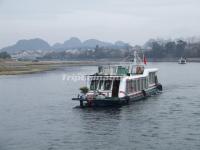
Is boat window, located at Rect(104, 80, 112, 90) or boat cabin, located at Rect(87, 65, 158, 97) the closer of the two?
boat cabin, located at Rect(87, 65, 158, 97)

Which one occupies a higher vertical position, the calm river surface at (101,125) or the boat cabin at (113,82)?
the boat cabin at (113,82)

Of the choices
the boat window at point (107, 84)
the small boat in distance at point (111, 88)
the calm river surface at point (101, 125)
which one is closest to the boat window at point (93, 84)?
the small boat in distance at point (111, 88)

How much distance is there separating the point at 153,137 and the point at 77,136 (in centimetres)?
657

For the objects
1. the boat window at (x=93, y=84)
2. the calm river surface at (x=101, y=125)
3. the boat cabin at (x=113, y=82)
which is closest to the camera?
A: the calm river surface at (x=101, y=125)

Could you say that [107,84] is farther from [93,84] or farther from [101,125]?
[101,125]

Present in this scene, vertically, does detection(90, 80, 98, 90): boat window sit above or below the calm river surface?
above

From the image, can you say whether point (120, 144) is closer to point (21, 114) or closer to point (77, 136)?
point (77, 136)

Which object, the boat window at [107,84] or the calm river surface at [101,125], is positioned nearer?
the calm river surface at [101,125]

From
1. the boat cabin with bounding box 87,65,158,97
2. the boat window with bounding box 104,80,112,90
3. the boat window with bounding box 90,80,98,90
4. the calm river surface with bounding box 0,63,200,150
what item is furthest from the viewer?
the boat window with bounding box 90,80,98,90

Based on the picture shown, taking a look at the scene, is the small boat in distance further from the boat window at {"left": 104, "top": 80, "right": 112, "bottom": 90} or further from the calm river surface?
the calm river surface

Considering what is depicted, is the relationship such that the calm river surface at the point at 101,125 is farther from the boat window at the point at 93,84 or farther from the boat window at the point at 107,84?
the boat window at the point at 93,84

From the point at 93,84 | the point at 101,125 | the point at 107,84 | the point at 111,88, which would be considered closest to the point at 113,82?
the point at 107,84

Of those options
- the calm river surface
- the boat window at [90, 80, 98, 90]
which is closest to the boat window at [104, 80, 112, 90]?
the boat window at [90, 80, 98, 90]

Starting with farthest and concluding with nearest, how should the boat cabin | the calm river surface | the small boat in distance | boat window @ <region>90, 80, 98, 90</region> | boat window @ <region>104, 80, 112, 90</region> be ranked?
1. boat window @ <region>90, 80, 98, 90</region>
2. boat window @ <region>104, 80, 112, 90</region>
3. the boat cabin
4. the small boat in distance
5. the calm river surface
